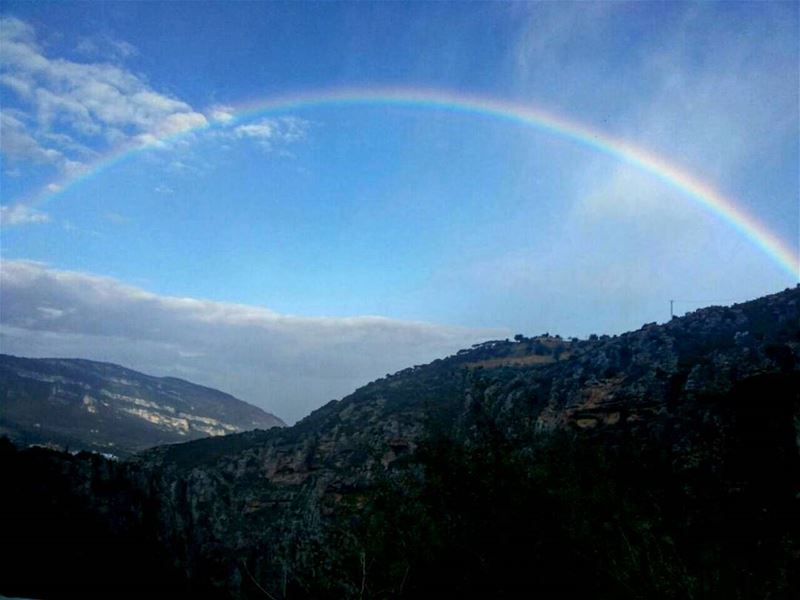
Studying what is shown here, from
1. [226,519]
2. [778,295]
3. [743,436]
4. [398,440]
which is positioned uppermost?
[778,295]

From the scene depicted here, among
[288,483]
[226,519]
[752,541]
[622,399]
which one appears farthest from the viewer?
[288,483]

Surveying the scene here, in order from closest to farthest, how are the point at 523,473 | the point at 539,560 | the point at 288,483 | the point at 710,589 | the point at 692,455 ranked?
the point at 710,589 < the point at 539,560 < the point at 523,473 < the point at 692,455 < the point at 288,483

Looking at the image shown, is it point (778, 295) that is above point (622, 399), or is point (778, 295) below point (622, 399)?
above

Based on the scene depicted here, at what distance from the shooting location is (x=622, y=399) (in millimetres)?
56844

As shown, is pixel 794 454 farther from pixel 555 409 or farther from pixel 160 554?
pixel 160 554

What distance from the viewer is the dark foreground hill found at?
49.1ft

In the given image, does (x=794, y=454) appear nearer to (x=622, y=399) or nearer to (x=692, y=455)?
(x=692, y=455)

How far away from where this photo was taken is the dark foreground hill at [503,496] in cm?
1495

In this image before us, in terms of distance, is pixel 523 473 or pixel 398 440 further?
pixel 398 440

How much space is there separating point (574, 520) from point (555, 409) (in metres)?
48.5

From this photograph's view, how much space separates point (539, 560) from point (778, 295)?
239 ft

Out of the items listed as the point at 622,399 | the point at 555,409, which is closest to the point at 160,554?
the point at 555,409

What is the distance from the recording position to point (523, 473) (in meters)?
16.4

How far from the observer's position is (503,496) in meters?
15.9
